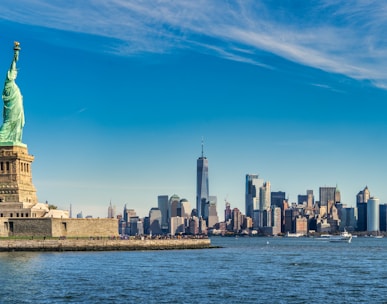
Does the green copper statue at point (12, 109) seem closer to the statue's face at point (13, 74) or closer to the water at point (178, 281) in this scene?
the statue's face at point (13, 74)

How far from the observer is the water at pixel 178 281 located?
5594cm

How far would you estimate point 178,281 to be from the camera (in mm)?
67438

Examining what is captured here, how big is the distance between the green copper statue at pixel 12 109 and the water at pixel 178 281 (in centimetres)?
3000

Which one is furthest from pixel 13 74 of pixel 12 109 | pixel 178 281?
pixel 178 281

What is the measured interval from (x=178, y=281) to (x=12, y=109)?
64.1 meters

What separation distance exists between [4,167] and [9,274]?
49616mm

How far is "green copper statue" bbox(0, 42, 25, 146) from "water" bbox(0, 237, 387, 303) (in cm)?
3000

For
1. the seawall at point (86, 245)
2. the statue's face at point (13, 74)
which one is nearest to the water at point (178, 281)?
the seawall at point (86, 245)

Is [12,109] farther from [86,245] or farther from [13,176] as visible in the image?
[86,245]

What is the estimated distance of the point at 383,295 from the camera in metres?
59.2

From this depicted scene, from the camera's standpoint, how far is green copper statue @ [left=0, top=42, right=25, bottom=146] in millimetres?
119938

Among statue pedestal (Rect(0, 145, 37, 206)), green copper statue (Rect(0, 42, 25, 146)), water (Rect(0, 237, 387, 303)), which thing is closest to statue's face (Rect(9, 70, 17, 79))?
green copper statue (Rect(0, 42, 25, 146))

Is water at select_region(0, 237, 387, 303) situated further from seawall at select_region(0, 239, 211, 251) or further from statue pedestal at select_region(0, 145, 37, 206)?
statue pedestal at select_region(0, 145, 37, 206)

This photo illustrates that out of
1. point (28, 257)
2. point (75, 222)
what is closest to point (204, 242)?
point (75, 222)
